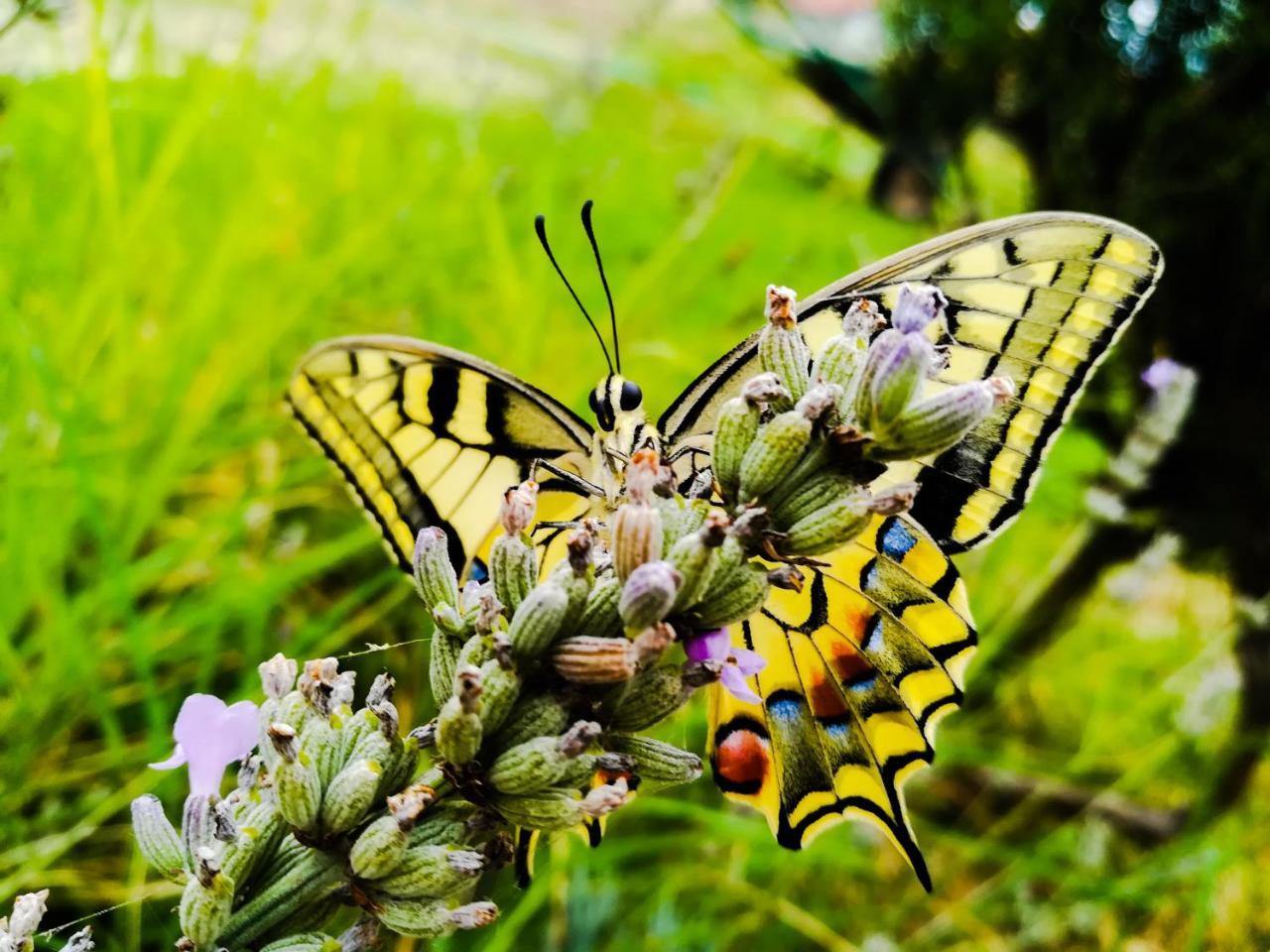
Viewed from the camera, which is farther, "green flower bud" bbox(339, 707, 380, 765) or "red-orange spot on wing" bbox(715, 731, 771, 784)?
"red-orange spot on wing" bbox(715, 731, 771, 784)

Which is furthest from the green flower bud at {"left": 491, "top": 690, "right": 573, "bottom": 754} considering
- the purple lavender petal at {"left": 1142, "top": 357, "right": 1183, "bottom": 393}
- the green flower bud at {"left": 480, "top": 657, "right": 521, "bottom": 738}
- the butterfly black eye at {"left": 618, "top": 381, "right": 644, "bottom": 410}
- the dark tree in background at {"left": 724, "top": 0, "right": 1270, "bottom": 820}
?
the dark tree in background at {"left": 724, "top": 0, "right": 1270, "bottom": 820}

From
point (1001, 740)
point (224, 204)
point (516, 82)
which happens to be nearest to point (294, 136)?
point (224, 204)

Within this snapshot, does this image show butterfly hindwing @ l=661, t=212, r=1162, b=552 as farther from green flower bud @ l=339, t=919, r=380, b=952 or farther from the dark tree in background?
the dark tree in background

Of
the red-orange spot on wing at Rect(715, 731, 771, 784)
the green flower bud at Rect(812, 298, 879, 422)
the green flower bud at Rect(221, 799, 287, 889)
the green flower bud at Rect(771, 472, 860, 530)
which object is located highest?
the green flower bud at Rect(812, 298, 879, 422)

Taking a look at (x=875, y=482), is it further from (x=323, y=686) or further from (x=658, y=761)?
(x=323, y=686)

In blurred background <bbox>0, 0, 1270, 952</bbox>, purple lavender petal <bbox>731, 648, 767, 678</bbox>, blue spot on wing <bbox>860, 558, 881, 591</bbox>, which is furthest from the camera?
blurred background <bbox>0, 0, 1270, 952</bbox>

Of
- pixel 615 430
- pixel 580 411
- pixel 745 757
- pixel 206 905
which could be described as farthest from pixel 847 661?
pixel 580 411

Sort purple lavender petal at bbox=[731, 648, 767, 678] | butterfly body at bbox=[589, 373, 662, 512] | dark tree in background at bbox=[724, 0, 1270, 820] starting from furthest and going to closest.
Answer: dark tree in background at bbox=[724, 0, 1270, 820]
butterfly body at bbox=[589, 373, 662, 512]
purple lavender petal at bbox=[731, 648, 767, 678]

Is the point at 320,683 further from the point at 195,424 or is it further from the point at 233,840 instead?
the point at 195,424
